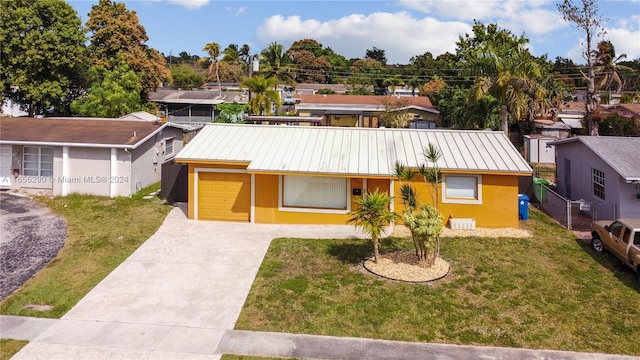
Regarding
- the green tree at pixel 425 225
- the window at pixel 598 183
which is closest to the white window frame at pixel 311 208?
the green tree at pixel 425 225

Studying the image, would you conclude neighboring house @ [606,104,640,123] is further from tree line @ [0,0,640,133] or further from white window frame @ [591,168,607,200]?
white window frame @ [591,168,607,200]

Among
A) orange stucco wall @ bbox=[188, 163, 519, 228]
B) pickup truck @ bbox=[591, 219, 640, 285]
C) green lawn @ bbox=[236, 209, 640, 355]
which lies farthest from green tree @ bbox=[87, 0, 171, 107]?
pickup truck @ bbox=[591, 219, 640, 285]

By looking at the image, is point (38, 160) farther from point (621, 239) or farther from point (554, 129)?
point (554, 129)

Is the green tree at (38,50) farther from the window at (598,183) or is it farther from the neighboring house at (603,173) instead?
the window at (598,183)

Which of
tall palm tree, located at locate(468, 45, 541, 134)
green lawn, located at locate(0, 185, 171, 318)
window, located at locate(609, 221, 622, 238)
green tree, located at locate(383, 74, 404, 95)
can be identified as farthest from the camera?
green tree, located at locate(383, 74, 404, 95)

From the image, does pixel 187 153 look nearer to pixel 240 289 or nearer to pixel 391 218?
pixel 240 289

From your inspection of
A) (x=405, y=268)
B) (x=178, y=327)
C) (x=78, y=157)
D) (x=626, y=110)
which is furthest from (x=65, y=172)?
(x=626, y=110)

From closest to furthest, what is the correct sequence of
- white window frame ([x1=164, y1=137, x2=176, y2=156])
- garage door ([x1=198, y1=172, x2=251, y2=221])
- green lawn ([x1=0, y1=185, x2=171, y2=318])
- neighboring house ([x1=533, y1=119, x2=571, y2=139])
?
green lawn ([x1=0, y1=185, x2=171, y2=318]) < garage door ([x1=198, y1=172, x2=251, y2=221]) < white window frame ([x1=164, y1=137, x2=176, y2=156]) < neighboring house ([x1=533, y1=119, x2=571, y2=139])
